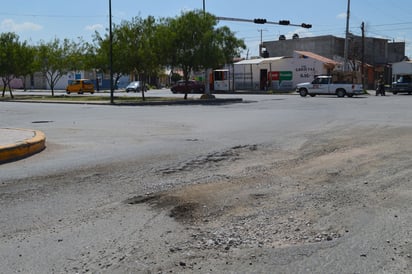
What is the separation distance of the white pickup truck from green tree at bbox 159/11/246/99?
9019mm

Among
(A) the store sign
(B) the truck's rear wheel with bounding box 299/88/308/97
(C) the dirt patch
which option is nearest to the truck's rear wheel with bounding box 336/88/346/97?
(B) the truck's rear wheel with bounding box 299/88/308/97

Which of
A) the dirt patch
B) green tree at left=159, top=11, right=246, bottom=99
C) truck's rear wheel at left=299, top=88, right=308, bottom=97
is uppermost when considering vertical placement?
green tree at left=159, top=11, right=246, bottom=99

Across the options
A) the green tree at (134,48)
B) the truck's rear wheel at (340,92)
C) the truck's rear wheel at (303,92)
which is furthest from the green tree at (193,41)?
the truck's rear wheel at (340,92)

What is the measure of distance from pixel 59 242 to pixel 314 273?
8.08 feet

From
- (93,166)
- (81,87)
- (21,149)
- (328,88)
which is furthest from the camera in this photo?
(81,87)

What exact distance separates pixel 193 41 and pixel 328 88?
503 inches

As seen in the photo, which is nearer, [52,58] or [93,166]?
[93,166]

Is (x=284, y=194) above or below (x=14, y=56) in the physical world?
below

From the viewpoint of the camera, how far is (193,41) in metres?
39.2

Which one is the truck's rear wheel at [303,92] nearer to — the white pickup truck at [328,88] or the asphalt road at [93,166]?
the white pickup truck at [328,88]

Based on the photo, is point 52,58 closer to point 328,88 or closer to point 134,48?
point 134,48

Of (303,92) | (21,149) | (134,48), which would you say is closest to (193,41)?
(134,48)

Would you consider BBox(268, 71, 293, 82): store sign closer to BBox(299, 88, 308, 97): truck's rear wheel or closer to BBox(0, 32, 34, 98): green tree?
BBox(299, 88, 308, 97): truck's rear wheel

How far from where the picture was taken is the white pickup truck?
142 feet
